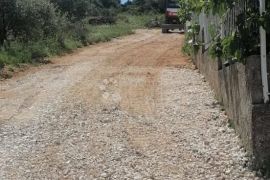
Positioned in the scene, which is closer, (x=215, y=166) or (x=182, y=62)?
(x=215, y=166)

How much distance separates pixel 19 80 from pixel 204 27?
5087 mm

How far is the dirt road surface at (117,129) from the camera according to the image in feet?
18.8

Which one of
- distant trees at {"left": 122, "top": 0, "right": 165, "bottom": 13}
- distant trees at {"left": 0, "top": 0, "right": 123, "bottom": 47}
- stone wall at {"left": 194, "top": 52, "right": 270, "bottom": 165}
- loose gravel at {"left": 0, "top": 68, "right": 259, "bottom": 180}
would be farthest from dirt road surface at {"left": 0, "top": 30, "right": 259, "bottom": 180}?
distant trees at {"left": 122, "top": 0, "right": 165, "bottom": 13}

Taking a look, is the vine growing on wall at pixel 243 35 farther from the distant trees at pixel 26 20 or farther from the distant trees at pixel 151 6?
the distant trees at pixel 151 6

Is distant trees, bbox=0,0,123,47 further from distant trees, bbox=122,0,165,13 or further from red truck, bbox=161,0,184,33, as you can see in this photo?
distant trees, bbox=122,0,165,13

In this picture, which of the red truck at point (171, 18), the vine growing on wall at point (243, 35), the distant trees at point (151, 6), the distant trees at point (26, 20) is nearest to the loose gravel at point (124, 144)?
the vine growing on wall at point (243, 35)

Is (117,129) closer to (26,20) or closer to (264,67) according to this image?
(264,67)

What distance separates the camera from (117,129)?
746 cm

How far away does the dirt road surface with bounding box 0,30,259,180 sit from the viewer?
5.73 meters

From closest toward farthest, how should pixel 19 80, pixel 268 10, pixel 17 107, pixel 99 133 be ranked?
1. pixel 268 10
2. pixel 99 133
3. pixel 17 107
4. pixel 19 80

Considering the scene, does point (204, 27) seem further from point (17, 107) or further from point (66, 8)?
point (66, 8)

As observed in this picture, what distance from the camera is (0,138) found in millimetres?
7328

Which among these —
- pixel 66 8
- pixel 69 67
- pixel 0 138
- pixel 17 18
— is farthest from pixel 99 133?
pixel 66 8

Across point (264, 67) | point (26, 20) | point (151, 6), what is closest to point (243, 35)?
point (264, 67)
